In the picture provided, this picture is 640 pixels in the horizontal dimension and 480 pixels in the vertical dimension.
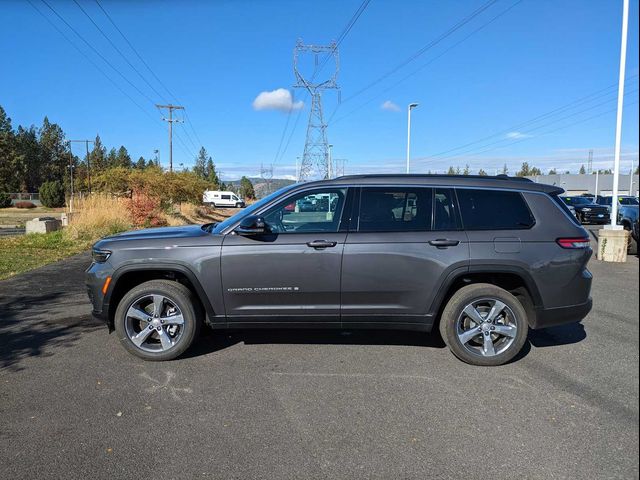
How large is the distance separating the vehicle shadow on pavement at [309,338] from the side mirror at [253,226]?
1424mm

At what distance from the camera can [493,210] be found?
4.80 metres

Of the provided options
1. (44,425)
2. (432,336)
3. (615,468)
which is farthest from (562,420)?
(44,425)

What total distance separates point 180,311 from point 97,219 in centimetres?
1371

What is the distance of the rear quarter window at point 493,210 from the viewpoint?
4.74 meters

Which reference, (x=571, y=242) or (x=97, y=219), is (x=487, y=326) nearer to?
(x=571, y=242)

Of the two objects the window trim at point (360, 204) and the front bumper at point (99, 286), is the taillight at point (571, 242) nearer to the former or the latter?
the window trim at point (360, 204)

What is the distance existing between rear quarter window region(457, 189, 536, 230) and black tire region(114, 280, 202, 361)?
287cm

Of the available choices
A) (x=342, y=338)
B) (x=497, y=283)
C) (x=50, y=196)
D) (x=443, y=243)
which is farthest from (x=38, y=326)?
(x=50, y=196)

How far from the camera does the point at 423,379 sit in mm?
4375

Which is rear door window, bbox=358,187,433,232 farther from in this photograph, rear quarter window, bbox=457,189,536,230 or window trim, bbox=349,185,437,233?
rear quarter window, bbox=457,189,536,230

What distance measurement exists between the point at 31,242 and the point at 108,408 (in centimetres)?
1374

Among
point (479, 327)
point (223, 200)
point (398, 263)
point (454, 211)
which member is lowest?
point (479, 327)

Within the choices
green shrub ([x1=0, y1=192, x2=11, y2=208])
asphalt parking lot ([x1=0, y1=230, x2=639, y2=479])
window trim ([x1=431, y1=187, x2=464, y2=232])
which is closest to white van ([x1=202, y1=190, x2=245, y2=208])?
green shrub ([x1=0, y1=192, x2=11, y2=208])

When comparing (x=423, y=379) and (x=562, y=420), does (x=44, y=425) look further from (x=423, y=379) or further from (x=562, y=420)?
(x=562, y=420)
